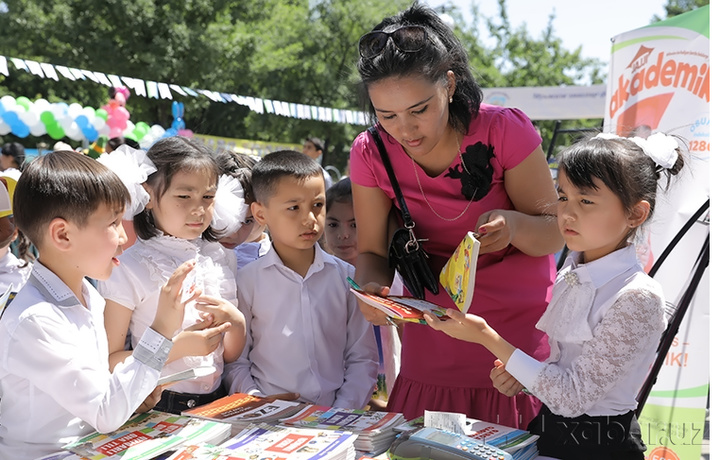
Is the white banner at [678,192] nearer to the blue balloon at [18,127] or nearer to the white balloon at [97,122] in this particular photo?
the white balloon at [97,122]

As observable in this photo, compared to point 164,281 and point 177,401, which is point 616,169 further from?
point 177,401

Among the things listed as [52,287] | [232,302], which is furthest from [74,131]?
[52,287]

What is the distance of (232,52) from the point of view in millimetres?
20172

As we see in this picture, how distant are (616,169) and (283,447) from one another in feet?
3.57

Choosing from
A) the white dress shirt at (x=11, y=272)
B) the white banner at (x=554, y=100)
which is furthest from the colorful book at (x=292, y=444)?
the white banner at (x=554, y=100)

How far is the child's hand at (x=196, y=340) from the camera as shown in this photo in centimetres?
174

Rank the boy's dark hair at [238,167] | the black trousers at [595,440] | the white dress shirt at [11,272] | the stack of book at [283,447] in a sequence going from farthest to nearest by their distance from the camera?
the white dress shirt at [11,272] → the boy's dark hair at [238,167] → the black trousers at [595,440] → the stack of book at [283,447]

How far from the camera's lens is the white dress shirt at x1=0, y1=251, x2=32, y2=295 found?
3260 mm

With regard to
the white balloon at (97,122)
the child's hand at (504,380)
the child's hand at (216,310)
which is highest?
the white balloon at (97,122)

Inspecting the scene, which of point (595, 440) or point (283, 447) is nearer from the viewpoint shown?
point (283, 447)

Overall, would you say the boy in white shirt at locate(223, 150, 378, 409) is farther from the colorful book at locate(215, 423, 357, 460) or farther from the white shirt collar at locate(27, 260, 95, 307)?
the white shirt collar at locate(27, 260, 95, 307)

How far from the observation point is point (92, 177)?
1638 mm

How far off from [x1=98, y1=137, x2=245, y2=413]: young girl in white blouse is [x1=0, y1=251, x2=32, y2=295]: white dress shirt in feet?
4.69

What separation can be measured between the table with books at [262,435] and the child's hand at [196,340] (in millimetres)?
156
